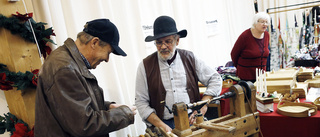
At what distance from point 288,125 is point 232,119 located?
27.6 inches

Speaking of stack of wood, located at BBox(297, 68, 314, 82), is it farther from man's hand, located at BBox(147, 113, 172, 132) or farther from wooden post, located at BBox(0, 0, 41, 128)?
wooden post, located at BBox(0, 0, 41, 128)

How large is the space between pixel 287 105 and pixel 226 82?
4.48ft

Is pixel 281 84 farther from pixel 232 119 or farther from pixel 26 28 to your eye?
pixel 26 28

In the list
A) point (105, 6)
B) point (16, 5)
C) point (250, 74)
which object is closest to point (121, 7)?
point (105, 6)

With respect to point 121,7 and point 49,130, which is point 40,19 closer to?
point 121,7

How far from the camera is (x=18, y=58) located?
5.87 ft

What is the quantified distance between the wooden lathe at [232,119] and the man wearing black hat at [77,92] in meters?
0.34

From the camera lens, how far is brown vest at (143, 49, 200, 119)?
1871 mm

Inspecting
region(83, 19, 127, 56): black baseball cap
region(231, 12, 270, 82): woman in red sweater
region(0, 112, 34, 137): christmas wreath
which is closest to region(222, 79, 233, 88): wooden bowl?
region(231, 12, 270, 82): woman in red sweater

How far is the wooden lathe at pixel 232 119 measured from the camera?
1109mm

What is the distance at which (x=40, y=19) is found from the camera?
6.91 ft

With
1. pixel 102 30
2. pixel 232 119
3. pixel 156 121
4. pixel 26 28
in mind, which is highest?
pixel 26 28

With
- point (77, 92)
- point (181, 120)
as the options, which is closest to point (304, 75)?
point (181, 120)

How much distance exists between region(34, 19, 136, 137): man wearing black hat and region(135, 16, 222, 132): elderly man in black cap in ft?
1.80
